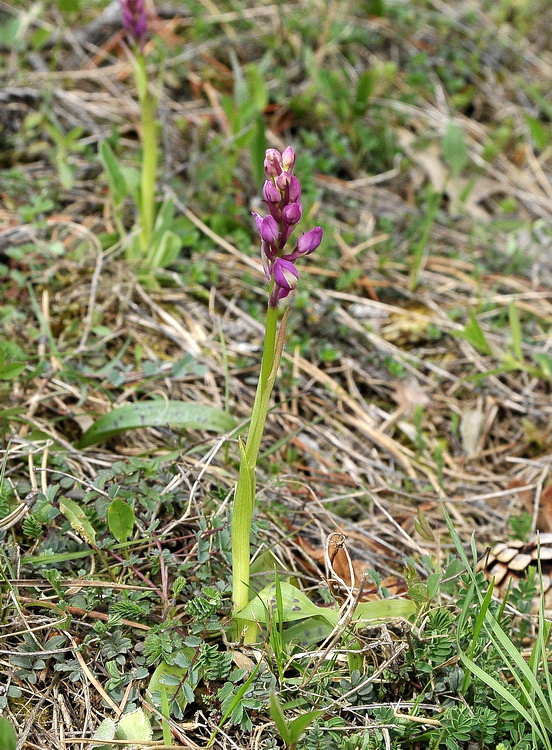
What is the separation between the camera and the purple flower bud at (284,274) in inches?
61.6

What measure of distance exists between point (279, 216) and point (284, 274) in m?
0.13

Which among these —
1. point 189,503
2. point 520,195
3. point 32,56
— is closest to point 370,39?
point 520,195

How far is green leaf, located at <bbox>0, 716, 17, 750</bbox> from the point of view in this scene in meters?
1.39

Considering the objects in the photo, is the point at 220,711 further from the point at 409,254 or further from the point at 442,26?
the point at 442,26

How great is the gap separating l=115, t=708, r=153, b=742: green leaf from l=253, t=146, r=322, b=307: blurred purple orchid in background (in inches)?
38.9

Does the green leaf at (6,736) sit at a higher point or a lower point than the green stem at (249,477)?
lower

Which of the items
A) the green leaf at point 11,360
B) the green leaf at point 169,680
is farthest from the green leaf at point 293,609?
the green leaf at point 11,360

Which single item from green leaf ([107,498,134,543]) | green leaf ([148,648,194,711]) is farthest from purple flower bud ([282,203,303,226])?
green leaf ([148,648,194,711])

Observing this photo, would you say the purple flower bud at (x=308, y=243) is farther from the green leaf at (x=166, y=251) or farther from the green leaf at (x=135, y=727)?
the green leaf at (x=166, y=251)

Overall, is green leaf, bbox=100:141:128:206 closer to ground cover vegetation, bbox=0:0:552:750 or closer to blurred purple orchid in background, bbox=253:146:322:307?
ground cover vegetation, bbox=0:0:552:750

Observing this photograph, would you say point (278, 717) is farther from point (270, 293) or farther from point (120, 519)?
point (270, 293)

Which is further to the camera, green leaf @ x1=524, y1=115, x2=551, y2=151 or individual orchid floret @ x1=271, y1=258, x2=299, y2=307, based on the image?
green leaf @ x1=524, y1=115, x2=551, y2=151

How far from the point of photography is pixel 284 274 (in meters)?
1.56

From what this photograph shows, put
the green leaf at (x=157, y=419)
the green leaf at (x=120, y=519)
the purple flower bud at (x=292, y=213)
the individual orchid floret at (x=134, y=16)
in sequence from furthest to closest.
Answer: the individual orchid floret at (x=134, y=16) < the green leaf at (x=157, y=419) < the green leaf at (x=120, y=519) < the purple flower bud at (x=292, y=213)
